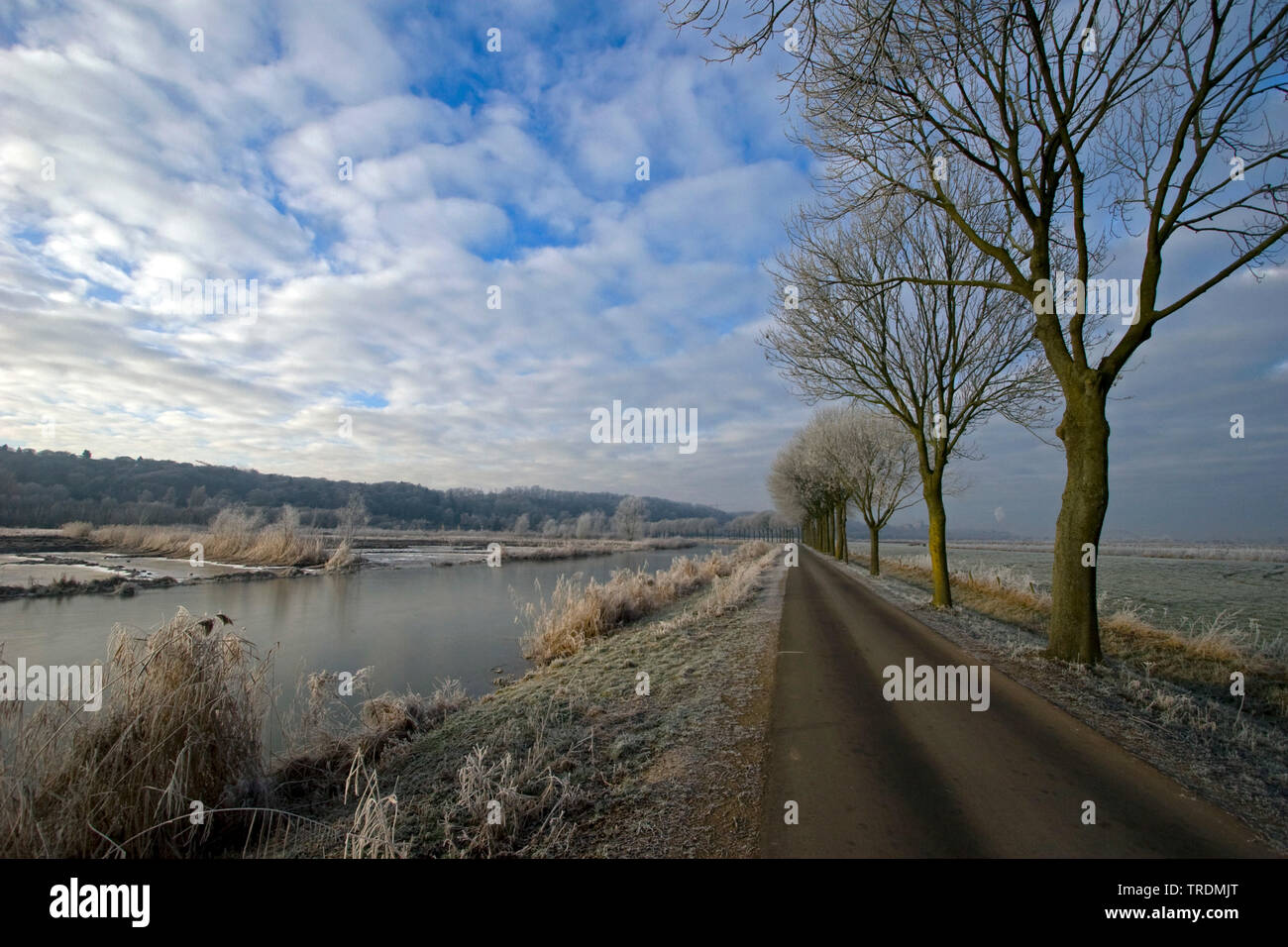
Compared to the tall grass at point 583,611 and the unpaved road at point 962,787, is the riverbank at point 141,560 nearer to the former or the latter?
the tall grass at point 583,611

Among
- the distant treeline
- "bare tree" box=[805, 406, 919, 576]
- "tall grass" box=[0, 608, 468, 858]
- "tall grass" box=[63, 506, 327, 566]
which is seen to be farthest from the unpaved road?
the distant treeline

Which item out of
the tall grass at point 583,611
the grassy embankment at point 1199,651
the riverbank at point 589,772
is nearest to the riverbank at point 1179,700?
the grassy embankment at point 1199,651

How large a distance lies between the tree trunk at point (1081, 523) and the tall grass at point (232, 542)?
111 feet

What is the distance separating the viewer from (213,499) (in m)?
56.9

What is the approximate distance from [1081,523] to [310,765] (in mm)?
9897

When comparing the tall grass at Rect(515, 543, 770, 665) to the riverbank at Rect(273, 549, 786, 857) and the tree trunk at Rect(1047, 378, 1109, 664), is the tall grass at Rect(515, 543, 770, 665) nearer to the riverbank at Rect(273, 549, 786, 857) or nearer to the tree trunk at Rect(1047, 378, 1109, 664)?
the riverbank at Rect(273, 549, 786, 857)

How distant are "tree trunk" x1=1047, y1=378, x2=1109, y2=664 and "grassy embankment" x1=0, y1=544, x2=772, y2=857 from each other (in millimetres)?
4947

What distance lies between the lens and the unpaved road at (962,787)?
304 cm

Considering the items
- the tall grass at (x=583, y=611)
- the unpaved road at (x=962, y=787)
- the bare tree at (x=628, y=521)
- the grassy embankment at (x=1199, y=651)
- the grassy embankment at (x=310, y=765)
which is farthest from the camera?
the bare tree at (x=628, y=521)

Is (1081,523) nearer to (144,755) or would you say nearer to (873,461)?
(144,755)

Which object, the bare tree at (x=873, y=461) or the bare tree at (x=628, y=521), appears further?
the bare tree at (x=628, y=521)
